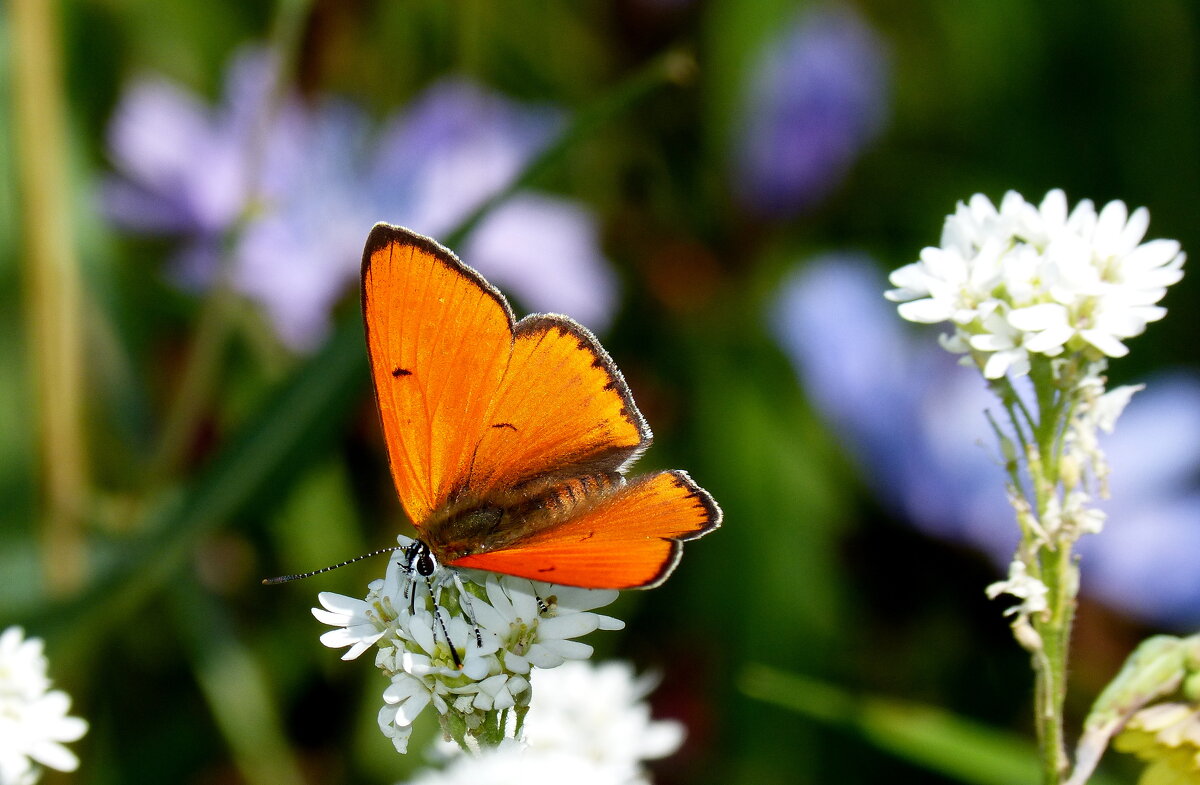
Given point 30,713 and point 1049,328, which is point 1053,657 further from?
point 30,713

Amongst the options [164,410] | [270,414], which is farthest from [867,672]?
[164,410]

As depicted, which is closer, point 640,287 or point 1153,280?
point 1153,280

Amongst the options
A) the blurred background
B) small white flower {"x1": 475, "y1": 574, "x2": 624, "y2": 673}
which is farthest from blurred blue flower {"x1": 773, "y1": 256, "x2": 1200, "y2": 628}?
small white flower {"x1": 475, "y1": 574, "x2": 624, "y2": 673}

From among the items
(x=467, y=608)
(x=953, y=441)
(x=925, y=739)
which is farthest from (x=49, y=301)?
(x=953, y=441)

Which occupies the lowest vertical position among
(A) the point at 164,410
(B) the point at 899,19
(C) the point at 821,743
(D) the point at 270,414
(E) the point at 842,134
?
(C) the point at 821,743

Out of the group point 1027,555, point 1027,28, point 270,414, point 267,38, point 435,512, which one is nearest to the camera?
point 1027,555

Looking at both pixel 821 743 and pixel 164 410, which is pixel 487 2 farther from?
pixel 821 743

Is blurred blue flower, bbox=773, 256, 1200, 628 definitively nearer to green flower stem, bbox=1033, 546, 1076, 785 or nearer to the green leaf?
the green leaf
